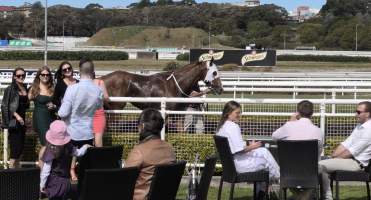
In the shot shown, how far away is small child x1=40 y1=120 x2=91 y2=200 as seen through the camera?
5.78 metres

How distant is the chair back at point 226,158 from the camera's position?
22.0 ft

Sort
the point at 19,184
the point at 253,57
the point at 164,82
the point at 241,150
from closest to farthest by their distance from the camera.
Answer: the point at 19,184 < the point at 241,150 < the point at 164,82 < the point at 253,57

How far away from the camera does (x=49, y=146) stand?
231 inches

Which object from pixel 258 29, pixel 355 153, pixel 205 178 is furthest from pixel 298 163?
pixel 258 29

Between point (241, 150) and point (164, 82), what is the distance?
3978 mm

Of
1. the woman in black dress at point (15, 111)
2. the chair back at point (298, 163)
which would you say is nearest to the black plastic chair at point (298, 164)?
the chair back at point (298, 163)

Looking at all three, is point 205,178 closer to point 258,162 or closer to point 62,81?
point 258,162

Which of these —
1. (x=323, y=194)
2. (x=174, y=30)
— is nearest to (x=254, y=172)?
(x=323, y=194)

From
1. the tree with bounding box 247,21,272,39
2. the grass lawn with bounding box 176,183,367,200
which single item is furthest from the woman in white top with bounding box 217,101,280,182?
the tree with bounding box 247,21,272,39

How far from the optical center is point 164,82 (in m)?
10.7

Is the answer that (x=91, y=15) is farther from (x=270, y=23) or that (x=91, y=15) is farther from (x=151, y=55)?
(x=151, y=55)

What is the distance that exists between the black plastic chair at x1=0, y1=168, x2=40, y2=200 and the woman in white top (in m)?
2.61

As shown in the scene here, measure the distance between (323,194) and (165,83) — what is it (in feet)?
13.8

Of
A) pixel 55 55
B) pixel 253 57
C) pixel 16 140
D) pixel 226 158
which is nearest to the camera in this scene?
pixel 226 158
